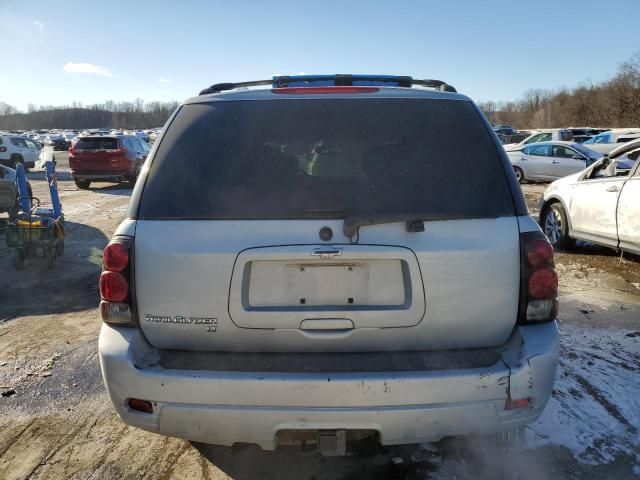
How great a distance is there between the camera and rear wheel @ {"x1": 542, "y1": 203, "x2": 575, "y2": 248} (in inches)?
281

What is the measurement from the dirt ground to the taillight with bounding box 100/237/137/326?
37.2 inches

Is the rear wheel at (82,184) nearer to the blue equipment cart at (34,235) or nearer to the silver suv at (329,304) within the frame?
the blue equipment cart at (34,235)

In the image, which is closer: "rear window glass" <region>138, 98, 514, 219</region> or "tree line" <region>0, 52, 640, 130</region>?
"rear window glass" <region>138, 98, 514, 219</region>

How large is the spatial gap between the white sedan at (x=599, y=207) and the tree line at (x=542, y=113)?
1833mm

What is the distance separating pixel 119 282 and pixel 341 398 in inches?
42.9

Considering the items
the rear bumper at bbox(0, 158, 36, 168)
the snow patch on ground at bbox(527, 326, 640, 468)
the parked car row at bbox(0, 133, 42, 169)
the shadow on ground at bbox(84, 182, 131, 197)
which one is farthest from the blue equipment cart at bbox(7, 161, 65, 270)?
the parked car row at bbox(0, 133, 42, 169)

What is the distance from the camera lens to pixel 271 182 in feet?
7.03

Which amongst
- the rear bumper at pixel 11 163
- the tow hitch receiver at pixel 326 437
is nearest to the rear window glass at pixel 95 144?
the rear bumper at pixel 11 163

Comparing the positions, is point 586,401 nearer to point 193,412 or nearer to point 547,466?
point 547,466

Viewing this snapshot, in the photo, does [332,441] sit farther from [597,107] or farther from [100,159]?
[597,107]

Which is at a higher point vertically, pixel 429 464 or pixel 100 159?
pixel 100 159

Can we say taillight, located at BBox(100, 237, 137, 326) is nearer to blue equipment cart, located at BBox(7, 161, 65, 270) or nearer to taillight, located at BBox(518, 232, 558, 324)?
taillight, located at BBox(518, 232, 558, 324)

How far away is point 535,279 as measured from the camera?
2105 mm

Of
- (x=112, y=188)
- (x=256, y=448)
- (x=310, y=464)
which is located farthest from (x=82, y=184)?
(x=310, y=464)
